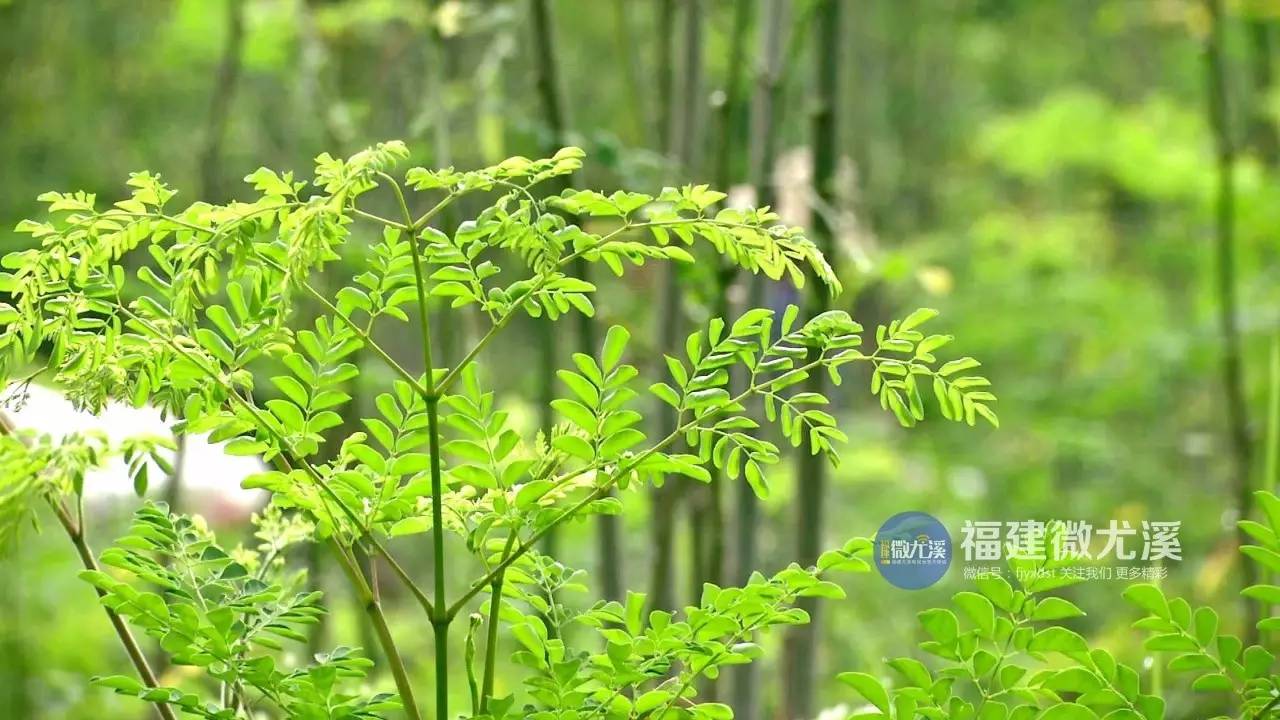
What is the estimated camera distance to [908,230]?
4.16 metres

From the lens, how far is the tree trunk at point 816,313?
3.08ft

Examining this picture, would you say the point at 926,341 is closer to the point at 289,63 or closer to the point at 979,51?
the point at 289,63

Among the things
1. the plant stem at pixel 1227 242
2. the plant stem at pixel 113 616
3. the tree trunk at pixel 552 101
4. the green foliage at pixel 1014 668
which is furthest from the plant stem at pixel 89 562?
the plant stem at pixel 1227 242

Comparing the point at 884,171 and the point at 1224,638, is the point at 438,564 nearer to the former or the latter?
the point at 1224,638

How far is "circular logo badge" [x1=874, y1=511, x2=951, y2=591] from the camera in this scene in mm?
718

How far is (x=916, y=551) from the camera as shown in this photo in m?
0.73

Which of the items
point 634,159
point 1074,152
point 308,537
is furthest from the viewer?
point 1074,152

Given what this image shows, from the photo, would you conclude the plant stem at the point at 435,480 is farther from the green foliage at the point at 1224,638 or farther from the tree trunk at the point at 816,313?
the tree trunk at the point at 816,313

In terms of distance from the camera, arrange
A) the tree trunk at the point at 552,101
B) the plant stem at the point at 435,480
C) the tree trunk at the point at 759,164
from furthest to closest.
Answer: the tree trunk at the point at 552,101
the tree trunk at the point at 759,164
the plant stem at the point at 435,480

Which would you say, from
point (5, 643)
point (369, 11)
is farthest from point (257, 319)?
point (369, 11)

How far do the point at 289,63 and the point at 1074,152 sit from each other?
1.68 meters

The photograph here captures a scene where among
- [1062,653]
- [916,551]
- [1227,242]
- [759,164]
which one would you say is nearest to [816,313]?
[759,164]

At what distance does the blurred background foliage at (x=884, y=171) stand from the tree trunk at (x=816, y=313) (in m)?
0.03

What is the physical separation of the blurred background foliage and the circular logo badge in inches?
9.2
